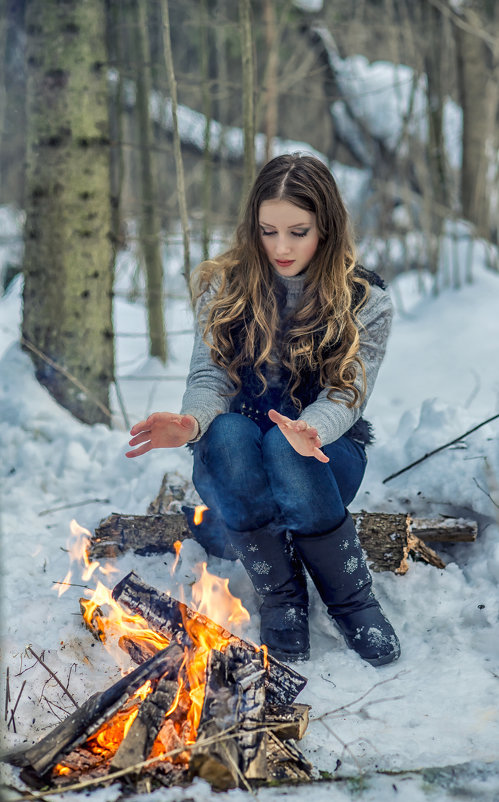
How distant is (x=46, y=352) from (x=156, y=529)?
138 cm

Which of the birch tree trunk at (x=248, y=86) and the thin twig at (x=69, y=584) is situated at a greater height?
the birch tree trunk at (x=248, y=86)

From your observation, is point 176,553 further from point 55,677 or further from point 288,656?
point 55,677

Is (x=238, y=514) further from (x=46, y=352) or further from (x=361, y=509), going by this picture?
(x=46, y=352)

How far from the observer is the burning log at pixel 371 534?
2.51 m

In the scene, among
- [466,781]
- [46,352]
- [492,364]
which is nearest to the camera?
[466,781]

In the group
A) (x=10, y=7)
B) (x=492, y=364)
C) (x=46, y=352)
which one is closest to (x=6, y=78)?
(x=10, y=7)

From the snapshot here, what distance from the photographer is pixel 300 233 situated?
2217 millimetres

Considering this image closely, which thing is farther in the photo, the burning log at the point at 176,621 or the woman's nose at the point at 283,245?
the woman's nose at the point at 283,245

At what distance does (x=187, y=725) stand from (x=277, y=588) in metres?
0.58

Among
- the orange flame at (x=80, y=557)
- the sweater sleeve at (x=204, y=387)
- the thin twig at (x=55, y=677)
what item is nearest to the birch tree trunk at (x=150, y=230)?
the orange flame at (x=80, y=557)

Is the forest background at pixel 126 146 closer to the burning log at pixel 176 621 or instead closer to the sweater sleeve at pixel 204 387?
the sweater sleeve at pixel 204 387

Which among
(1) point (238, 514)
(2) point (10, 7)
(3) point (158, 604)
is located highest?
(2) point (10, 7)

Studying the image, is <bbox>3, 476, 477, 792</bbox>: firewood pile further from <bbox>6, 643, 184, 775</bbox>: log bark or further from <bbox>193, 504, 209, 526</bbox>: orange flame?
<bbox>193, 504, 209, 526</bbox>: orange flame

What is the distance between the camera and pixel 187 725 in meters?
1.71
